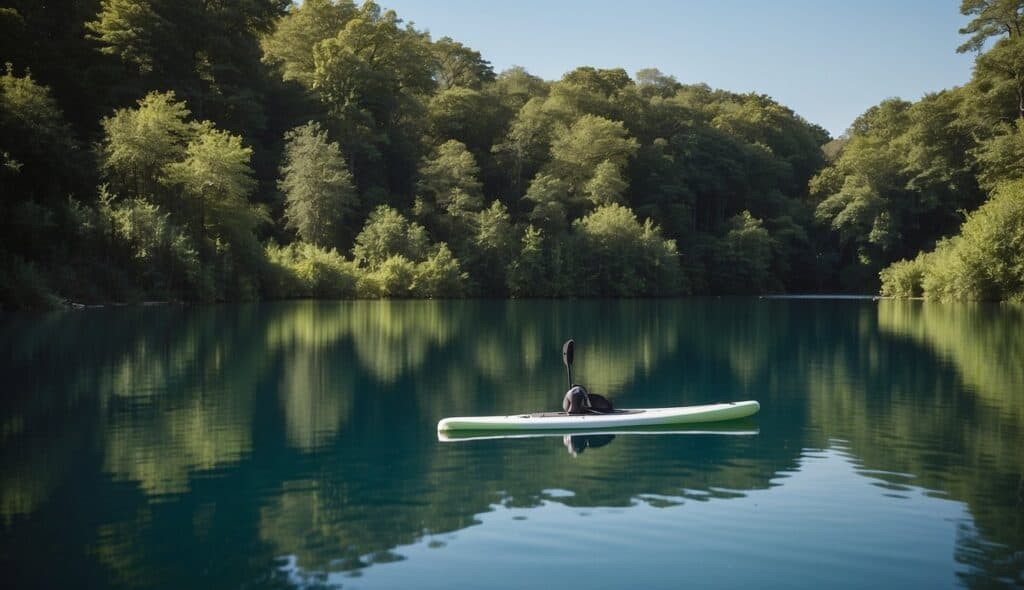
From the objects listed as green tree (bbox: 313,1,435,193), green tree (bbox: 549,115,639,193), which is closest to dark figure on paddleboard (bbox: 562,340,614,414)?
green tree (bbox: 313,1,435,193)

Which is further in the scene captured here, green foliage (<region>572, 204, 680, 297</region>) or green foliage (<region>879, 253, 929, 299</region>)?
green foliage (<region>572, 204, 680, 297</region>)

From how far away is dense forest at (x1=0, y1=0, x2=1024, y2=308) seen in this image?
142ft

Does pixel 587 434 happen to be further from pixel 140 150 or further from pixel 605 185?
pixel 605 185

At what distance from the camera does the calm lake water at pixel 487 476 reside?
743 centimetres

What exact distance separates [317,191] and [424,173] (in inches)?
385

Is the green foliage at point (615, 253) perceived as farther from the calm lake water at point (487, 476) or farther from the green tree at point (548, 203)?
the calm lake water at point (487, 476)

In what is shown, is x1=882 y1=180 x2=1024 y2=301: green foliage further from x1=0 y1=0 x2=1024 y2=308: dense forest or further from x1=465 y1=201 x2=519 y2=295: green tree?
x1=465 y1=201 x2=519 y2=295: green tree

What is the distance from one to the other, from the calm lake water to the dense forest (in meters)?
21.3

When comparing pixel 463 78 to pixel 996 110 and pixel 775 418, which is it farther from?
pixel 775 418

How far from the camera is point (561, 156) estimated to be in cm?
7169

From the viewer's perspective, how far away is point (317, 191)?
193ft

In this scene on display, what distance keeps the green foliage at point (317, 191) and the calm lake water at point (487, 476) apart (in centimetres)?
3652

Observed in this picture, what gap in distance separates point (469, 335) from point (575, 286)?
38.4 meters

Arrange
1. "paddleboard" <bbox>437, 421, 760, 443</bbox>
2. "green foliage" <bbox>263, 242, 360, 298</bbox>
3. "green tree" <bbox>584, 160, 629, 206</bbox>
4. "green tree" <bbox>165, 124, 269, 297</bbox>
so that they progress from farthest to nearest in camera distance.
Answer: "green tree" <bbox>584, 160, 629, 206</bbox>, "green foliage" <bbox>263, 242, 360, 298</bbox>, "green tree" <bbox>165, 124, 269, 297</bbox>, "paddleboard" <bbox>437, 421, 760, 443</bbox>
